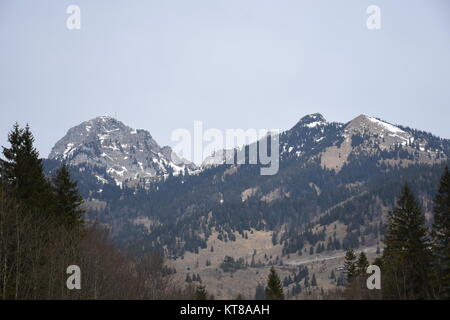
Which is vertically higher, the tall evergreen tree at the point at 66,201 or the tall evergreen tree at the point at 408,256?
the tall evergreen tree at the point at 66,201

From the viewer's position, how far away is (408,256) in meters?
64.5

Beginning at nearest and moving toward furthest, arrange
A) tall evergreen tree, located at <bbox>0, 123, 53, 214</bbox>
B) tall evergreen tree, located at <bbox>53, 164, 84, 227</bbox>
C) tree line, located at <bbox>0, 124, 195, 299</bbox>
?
tree line, located at <bbox>0, 124, 195, 299</bbox> → tall evergreen tree, located at <bbox>0, 123, 53, 214</bbox> → tall evergreen tree, located at <bbox>53, 164, 84, 227</bbox>

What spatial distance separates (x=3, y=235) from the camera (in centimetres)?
4188

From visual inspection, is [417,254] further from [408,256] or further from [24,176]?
[24,176]

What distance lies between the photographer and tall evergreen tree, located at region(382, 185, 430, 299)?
64188 millimetres

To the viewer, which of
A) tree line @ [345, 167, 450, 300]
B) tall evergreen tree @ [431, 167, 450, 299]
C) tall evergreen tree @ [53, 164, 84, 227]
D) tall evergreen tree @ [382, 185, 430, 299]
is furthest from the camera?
tall evergreen tree @ [382, 185, 430, 299]

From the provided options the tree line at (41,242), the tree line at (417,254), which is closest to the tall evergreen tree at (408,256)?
the tree line at (417,254)

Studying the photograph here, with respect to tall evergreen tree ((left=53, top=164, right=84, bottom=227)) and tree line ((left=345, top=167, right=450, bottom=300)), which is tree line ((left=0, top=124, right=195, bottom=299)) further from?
tree line ((left=345, top=167, right=450, bottom=300))

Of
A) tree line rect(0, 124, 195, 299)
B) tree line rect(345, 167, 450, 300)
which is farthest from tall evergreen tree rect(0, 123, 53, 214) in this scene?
tree line rect(345, 167, 450, 300)

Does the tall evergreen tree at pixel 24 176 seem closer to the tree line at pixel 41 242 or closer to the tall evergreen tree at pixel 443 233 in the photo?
the tree line at pixel 41 242

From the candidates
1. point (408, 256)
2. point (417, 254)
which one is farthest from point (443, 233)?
point (408, 256)

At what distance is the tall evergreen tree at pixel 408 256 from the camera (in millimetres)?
64188
